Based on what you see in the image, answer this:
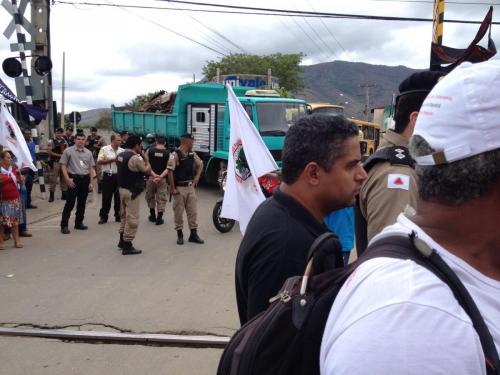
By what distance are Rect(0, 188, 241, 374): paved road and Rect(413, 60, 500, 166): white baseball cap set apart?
3.45 meters

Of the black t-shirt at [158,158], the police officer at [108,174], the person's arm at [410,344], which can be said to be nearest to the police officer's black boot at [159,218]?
the black t-shirt at [158,158]

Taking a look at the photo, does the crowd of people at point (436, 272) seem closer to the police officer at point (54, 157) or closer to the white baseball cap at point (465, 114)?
the white baseball cap at point (465, 114)

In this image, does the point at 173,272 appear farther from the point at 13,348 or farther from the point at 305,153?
the point at 305,153

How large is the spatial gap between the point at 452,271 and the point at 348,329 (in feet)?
0.76

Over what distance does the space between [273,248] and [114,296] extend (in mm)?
4350

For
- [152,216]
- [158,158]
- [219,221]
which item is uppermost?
[158,158]

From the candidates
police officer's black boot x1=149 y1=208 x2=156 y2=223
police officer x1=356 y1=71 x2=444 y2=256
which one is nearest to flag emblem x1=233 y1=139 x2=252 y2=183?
police officer x1=356 y1=71 x2=444 y2=256

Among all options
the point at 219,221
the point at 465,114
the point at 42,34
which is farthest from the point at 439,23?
the point at 42,34

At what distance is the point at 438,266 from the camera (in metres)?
0.92

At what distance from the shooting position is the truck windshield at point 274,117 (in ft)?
39.8

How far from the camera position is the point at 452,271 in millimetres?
930

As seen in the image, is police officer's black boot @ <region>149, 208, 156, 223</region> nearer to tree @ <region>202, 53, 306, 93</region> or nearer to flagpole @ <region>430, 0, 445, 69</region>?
flagpole @ <region>430, 0, 445, 69</region>

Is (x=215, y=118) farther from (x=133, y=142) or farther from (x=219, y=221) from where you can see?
(x=133, y=142)

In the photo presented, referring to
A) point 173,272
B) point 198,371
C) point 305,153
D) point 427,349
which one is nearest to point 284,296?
point 427,349
